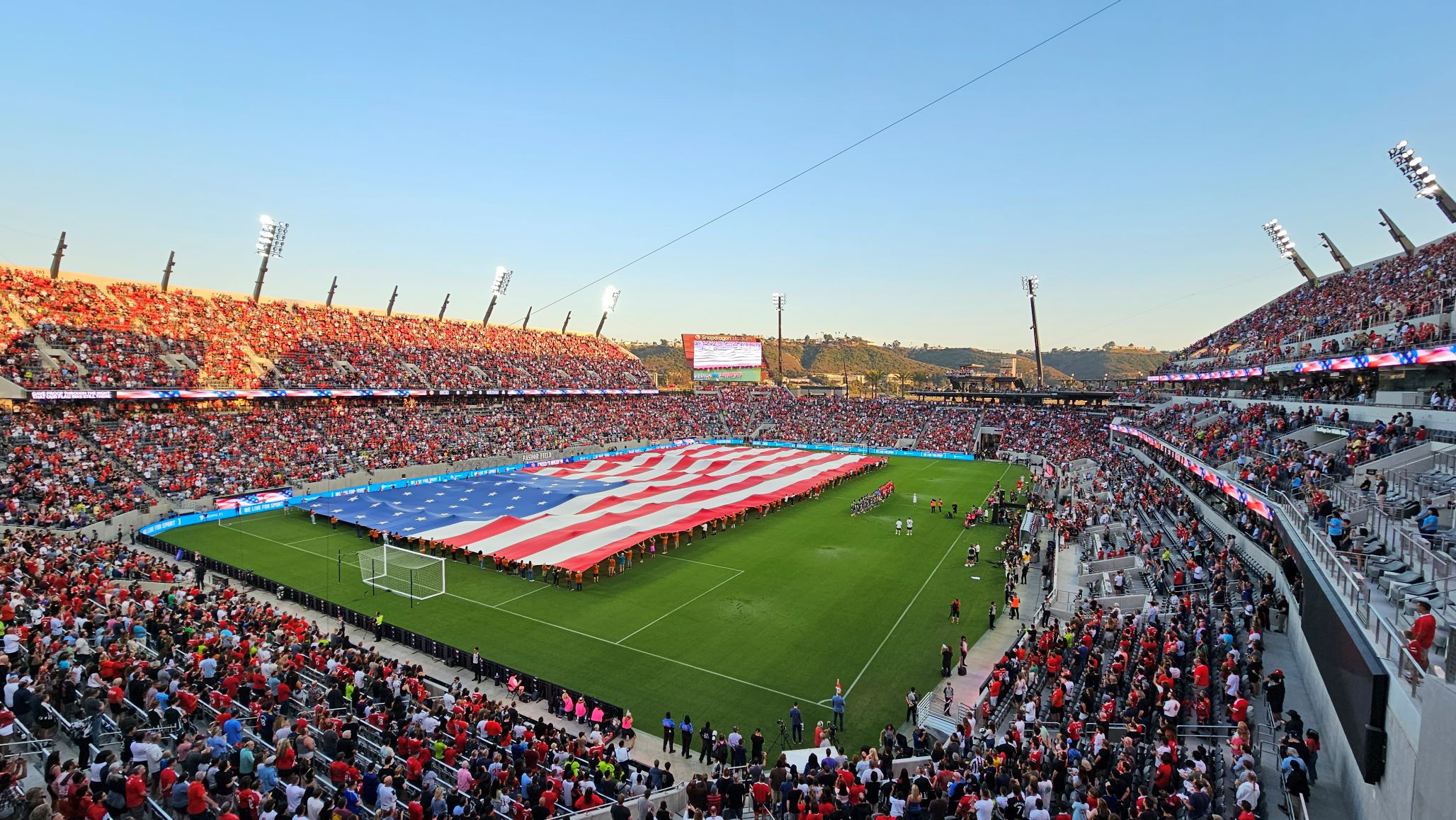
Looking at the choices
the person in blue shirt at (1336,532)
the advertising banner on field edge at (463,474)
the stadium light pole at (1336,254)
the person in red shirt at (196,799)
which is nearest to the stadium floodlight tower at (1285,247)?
the stadium light pole at (1336,254)

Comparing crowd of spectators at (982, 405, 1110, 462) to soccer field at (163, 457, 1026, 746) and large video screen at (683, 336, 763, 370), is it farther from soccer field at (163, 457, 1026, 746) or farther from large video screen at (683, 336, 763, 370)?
large video screen at (683, 336, 763, 370)

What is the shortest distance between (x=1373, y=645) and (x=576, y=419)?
5679 centimetres

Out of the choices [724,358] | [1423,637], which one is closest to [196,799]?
[1423,637]

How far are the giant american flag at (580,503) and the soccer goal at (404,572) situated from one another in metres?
1.64

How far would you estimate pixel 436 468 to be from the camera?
142 feet

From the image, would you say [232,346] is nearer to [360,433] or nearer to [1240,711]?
[360,433]

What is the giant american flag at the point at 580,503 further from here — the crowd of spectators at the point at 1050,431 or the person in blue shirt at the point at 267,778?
the crowd of spectators at the point at 1050,431

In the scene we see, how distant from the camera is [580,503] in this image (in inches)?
1271

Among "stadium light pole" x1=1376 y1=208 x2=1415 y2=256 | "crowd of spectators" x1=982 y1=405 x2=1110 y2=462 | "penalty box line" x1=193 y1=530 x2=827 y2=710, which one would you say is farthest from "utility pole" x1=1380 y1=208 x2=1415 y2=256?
"penalty box line" x1=193 y1=530 x2=827 y2=710

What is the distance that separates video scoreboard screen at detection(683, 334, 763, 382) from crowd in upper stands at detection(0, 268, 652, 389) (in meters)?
13.0

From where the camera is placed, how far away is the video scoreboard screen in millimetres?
77438

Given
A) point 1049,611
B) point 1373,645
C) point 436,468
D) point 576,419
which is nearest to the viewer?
point 1373,645

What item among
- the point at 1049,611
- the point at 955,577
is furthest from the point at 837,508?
the point at 1049,611

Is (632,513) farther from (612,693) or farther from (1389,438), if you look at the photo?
(1389,438)
